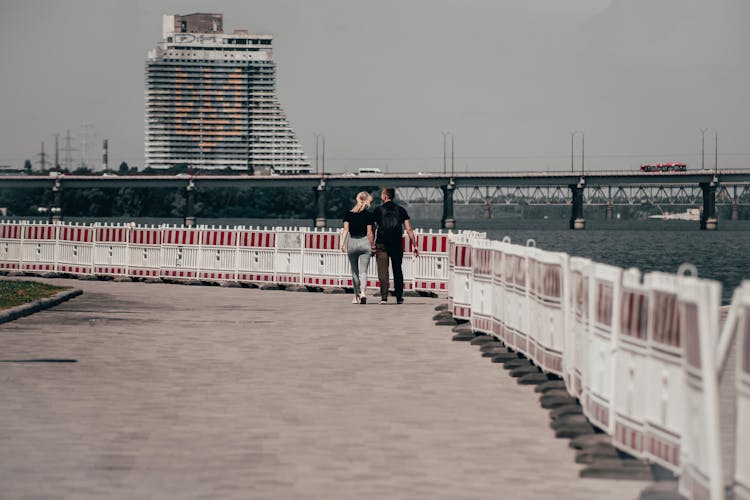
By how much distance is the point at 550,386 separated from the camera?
538 inches

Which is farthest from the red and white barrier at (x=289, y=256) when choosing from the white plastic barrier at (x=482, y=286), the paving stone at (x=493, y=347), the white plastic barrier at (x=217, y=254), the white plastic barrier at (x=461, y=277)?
the paving stone at (x=493, y=347)

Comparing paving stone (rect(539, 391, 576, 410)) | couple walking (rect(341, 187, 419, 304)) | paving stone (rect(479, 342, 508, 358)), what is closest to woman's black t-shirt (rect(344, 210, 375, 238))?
couple walking (rect(341, 187, 419, 304))

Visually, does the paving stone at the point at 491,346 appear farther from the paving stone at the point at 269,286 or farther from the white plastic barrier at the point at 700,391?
the paving stone at the point at 269,286

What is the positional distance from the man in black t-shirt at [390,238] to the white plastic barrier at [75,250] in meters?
12.9

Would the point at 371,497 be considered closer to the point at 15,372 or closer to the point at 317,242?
the point at 15,372

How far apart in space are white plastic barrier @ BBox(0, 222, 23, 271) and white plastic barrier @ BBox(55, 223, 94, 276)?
1794 millimetres

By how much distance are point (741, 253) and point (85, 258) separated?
330 ft

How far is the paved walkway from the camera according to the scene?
9.14m

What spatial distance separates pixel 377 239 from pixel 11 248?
17122mm

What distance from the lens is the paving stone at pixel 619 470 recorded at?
9406 mm

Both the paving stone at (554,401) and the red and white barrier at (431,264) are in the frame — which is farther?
the red and white barrier at (431,264)

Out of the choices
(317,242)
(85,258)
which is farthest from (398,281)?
(85,258)

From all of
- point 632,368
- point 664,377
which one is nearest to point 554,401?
point 632,368

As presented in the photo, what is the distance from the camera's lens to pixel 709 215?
7761 inches
